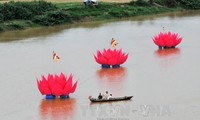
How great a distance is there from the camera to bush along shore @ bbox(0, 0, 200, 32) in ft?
127

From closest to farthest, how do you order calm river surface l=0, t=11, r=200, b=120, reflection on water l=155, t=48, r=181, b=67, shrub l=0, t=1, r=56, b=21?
calm river surface l=0, t=11, r=200, b=120 < reflection on water l=155, t=48, r=181, b=67 < shrub l=0, t=1, r=56, b=21

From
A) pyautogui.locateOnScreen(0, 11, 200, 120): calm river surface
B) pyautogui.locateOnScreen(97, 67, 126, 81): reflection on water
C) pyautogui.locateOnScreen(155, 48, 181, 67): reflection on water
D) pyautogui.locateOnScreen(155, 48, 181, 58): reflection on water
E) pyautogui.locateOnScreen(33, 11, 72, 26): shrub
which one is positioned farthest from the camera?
pyautogui.locateOnScreen(33, 11, 72, 26): shrub

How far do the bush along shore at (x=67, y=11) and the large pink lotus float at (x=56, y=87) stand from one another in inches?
707

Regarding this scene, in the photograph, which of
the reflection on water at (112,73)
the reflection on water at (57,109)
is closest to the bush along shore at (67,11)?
the reflection on water at (112,73)

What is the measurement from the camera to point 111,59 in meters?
24.4

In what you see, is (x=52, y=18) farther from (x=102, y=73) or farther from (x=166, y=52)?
(x=102, y=73)

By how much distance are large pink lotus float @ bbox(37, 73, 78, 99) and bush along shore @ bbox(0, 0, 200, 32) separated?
59.0ft

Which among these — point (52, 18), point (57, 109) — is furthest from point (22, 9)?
point (57, 109)

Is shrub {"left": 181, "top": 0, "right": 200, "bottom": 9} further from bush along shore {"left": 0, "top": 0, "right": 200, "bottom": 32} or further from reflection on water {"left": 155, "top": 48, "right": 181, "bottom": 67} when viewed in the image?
reflection on water {"left": 155, "top": 48, "right": 181, "bottom": 67}

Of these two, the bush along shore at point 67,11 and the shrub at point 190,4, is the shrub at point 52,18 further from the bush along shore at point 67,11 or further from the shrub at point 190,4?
the shrub at point 190,4

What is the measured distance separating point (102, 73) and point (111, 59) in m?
0.87

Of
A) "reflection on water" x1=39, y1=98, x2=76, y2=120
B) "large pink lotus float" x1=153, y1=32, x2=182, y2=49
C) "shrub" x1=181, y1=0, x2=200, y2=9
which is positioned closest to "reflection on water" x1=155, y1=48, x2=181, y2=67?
"large pink lotus float" x1=153, y1=32, x2=182, y2=49

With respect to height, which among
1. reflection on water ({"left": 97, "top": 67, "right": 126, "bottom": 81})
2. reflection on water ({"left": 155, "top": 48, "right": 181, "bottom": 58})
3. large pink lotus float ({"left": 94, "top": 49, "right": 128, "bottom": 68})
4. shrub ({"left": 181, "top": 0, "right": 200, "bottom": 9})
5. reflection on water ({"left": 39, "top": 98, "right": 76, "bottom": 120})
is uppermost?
large pink lotus float ({"left": 94, "top": 49, "right": 128, "bottom": 68})

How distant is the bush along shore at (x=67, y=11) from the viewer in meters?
38.8
